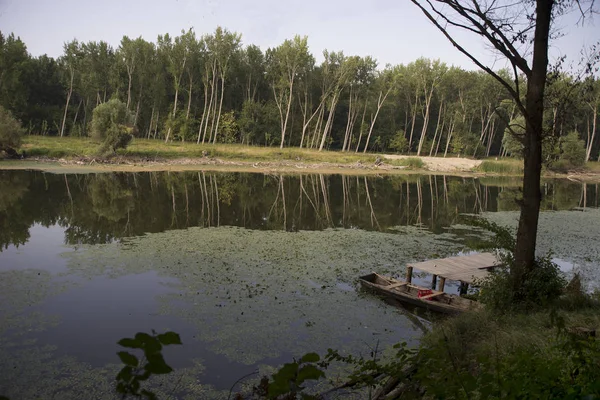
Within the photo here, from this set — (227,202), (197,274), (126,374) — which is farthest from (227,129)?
(126,374)

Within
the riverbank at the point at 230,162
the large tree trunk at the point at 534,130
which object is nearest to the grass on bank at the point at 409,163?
the riverbank at the point at 230,162

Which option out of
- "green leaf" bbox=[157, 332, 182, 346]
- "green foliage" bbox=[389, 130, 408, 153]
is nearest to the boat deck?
"green leaf" bbox=[157, 332, 182, 346]

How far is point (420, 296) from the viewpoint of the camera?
12.2 m

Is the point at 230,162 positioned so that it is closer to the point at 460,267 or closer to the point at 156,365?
the point at 460,267

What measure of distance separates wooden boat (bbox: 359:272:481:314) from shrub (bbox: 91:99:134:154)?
4291 centimetres

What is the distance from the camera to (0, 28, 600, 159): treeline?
63969mm

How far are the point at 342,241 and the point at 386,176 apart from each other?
34969 mm

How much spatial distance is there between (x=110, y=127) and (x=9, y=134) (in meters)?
9.52

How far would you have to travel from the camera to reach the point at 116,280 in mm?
13250

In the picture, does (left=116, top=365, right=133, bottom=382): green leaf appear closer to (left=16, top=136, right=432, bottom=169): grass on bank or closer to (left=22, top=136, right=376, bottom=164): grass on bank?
(left=16, top=136, right=432, bottom=169): grass on bank

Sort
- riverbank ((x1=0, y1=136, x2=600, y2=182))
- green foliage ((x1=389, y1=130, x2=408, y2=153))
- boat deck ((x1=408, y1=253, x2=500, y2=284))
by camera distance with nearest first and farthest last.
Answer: boat deck ((x1=408, y1=253, x2=500, y2=284)) < riverbank ((x1=0, y1=136, x2=600, y2=182)) < green foliage ((x1=389, y1=130, x2=408, y2=153))

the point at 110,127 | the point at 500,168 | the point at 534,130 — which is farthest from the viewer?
the point at 500,168

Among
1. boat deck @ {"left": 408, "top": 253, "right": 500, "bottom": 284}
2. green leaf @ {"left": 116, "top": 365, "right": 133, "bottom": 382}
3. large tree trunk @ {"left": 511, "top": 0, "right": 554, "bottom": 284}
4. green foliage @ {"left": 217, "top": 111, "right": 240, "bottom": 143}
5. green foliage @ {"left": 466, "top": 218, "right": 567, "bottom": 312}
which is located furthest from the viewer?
green foliage @ {"left": 217, "top": 111, "right": 240, "bottom": 143}

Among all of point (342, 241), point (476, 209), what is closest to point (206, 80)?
point (476, 209)
